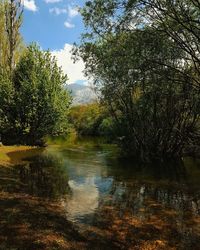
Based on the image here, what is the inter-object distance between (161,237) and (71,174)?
15382 millimetres

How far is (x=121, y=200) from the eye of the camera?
1978 cm

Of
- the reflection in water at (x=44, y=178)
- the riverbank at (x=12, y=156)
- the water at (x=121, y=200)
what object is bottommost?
the water at (x=121, y=200)

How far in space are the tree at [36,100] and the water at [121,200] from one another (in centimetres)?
1462

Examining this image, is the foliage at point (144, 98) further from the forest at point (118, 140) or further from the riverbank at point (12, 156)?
the riverbank at point (12, 156)

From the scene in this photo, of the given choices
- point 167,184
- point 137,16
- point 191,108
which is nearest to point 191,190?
point 167,184

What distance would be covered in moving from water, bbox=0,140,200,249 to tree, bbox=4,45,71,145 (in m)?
14.6

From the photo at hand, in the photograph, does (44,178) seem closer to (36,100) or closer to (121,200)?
(121,200)

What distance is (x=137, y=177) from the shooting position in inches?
1102

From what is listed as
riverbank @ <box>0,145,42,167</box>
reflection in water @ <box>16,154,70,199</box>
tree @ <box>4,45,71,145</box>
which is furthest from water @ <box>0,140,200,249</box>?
tree @ <box>4,45,71,145</box>

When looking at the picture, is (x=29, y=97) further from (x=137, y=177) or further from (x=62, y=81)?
(x=137, y=177)

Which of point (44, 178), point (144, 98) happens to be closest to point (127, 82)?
point (144, 98)

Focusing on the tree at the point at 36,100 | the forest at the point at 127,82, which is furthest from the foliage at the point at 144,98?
the tree at the point at 36,100

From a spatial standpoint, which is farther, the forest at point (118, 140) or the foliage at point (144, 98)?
the foliage at point (144, 98)

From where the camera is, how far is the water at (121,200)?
13547mm
